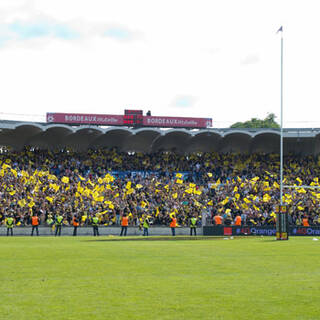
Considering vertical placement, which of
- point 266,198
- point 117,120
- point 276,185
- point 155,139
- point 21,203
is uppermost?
point 117,120

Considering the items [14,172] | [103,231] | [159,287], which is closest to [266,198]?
[103,231]

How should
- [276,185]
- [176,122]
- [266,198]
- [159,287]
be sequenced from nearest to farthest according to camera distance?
[159,287] < [266,198] < [276,185] < [176,122]

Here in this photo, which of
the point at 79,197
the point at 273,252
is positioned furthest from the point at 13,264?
the point at 79,197

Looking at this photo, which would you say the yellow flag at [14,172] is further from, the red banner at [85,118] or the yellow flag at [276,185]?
the yellow flag at [276,185]

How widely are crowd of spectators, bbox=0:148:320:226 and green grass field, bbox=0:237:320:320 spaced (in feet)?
73.6

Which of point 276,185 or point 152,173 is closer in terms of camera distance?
point 276,185

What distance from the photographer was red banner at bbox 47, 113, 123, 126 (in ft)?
181

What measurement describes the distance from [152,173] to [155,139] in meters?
5.36

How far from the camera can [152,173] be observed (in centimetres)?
4934

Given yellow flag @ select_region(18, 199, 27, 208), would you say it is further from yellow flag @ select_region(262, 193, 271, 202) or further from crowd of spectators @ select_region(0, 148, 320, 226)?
yellow flag @ select_region(262, 193, 271, 202)

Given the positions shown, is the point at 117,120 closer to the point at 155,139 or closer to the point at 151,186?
the point at 155,139

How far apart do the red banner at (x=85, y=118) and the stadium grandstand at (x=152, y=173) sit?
3185 millimetres

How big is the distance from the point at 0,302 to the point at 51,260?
7728 millimetres

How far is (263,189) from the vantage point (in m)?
45.9
